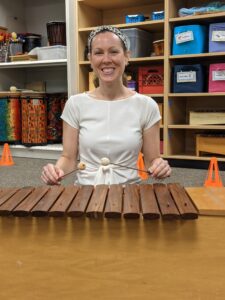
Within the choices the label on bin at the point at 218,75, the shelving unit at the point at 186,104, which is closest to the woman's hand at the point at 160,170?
the shelving unit at the point at 186,104

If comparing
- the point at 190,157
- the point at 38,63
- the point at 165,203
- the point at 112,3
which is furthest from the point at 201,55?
the point at 165,203

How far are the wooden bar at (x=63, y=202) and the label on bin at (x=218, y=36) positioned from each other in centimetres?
208

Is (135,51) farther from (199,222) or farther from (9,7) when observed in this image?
(199,222)

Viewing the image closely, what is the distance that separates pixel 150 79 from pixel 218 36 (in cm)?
66

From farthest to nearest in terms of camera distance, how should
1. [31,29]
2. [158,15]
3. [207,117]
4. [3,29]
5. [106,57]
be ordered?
[31,29] < [3,29] < [158,15] < [207,117] < [106,57]

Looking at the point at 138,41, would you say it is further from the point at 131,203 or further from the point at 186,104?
the point at 131,203

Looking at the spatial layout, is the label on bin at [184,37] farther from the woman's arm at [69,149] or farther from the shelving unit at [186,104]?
the woman's arm at [69,149]


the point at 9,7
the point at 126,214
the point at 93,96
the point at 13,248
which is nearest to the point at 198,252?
the point at 126,214

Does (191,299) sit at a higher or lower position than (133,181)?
lower

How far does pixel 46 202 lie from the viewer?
1.02 m

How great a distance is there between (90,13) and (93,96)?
223 centimetres

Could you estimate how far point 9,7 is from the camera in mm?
3873

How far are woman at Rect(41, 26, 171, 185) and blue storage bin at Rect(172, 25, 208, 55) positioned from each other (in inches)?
60.1

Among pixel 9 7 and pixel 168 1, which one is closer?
pixel 168 1
